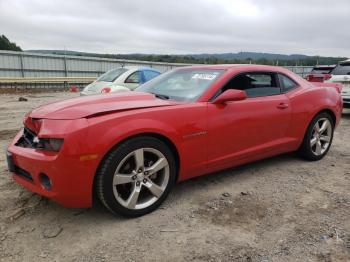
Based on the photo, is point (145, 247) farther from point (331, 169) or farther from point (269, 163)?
point (331, 169)

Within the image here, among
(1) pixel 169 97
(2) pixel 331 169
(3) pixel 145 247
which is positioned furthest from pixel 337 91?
(3) pixel 145 247

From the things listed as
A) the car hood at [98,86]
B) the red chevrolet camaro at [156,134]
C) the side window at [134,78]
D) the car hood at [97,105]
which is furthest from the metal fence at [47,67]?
the red chevrolet camaro at [156,134]

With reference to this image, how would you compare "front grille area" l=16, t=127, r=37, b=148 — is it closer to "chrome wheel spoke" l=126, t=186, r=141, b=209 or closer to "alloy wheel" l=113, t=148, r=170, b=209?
"alloy wheel" l=113, t=148, r=170, b=209

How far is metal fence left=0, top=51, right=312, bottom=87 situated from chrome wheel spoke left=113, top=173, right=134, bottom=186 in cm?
1595

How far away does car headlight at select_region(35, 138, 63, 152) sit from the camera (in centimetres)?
276

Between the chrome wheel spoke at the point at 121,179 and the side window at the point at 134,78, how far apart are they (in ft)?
22.1

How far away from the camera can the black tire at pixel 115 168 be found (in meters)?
2.86

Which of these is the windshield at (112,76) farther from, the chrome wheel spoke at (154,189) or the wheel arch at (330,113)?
the chrome wheel spoke at (154,189)

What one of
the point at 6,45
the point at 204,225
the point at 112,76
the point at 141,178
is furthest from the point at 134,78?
the point at 6,45

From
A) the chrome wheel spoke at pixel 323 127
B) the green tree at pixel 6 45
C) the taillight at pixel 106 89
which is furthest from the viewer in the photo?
the green tree at pixel 6 45

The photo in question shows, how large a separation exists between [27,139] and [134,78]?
21.6 ft

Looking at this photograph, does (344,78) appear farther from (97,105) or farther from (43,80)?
(43,80)

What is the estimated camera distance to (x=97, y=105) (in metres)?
3.16

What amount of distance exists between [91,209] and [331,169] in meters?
3.29
